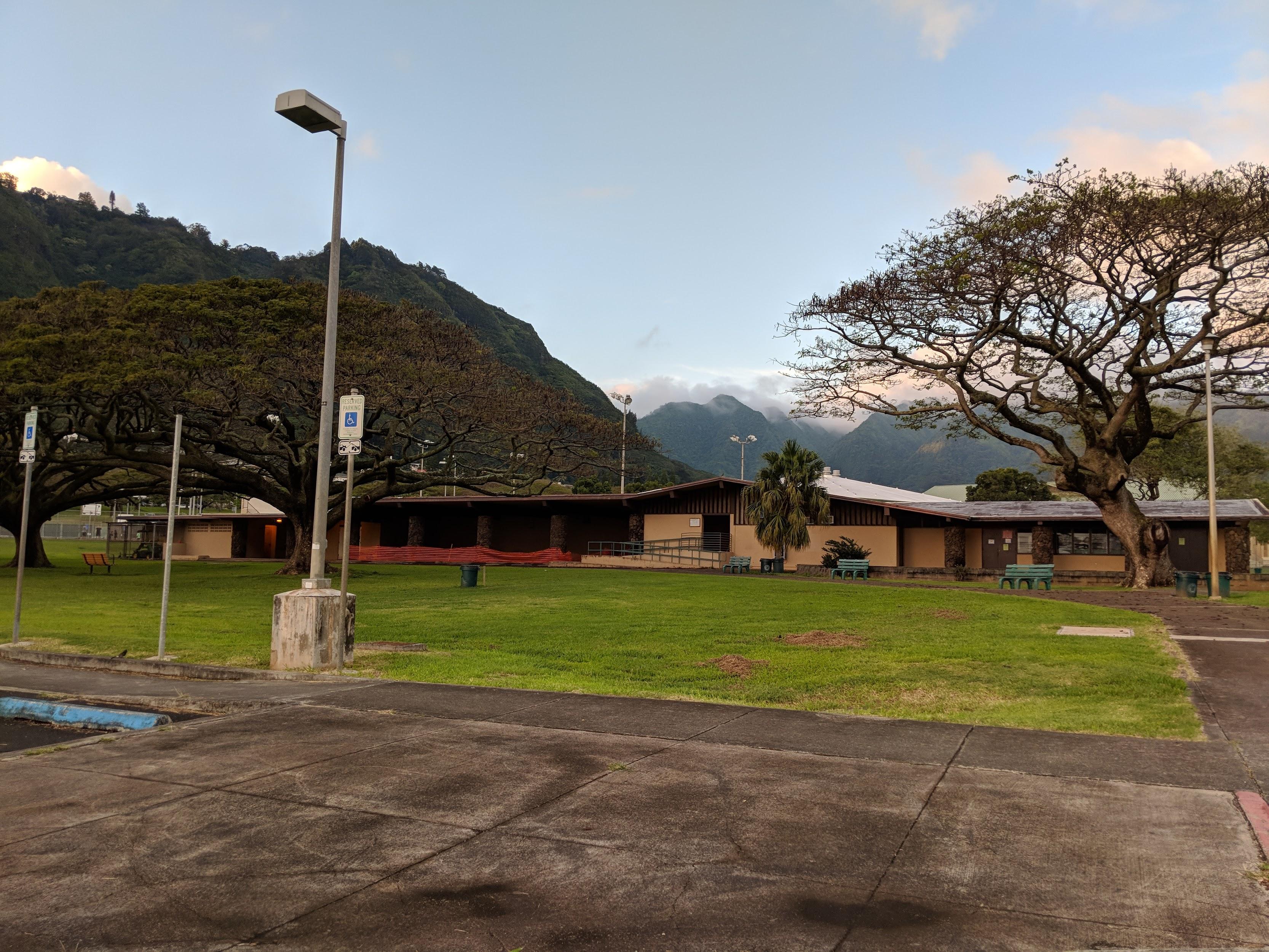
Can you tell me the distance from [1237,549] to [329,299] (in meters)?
37.7

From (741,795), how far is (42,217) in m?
129

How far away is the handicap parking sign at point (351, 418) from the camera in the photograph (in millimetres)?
10742

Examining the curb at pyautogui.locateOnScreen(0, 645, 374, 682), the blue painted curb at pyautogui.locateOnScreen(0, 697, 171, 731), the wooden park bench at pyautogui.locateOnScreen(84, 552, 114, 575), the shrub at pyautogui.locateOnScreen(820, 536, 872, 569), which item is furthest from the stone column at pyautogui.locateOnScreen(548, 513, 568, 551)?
the blue painted curb at pyautogui.locateOnScreen(0, 697, 171, 731)

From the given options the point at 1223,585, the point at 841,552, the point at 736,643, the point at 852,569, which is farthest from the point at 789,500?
the point at 736,643

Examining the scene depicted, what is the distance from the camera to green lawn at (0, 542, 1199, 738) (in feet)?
30.8

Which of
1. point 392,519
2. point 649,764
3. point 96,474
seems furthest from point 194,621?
point 392,519

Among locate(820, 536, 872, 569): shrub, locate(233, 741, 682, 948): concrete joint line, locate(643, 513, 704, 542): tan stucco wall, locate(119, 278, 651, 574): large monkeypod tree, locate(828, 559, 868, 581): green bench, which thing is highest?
locate(119, 278, 651, 574): large monkeypod tree

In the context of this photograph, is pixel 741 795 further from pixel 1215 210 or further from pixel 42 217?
pixel 42 217

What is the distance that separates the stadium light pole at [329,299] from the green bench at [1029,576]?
82.5 ft

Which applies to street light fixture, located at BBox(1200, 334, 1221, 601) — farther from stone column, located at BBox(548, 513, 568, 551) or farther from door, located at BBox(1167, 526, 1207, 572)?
stone column, located at BBox(548, 513, 568, 551)

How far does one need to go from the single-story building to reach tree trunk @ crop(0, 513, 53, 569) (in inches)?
509

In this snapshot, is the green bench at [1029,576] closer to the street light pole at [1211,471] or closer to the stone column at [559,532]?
the street light pole at [1211,471]

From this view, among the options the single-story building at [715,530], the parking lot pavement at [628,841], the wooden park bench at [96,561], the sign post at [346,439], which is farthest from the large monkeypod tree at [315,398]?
the parking lot pavement at [628,841]

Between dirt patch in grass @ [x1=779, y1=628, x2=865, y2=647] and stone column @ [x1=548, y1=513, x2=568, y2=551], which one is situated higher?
stone column @ [x1=548, y1=513, x2=568, y2=551]
